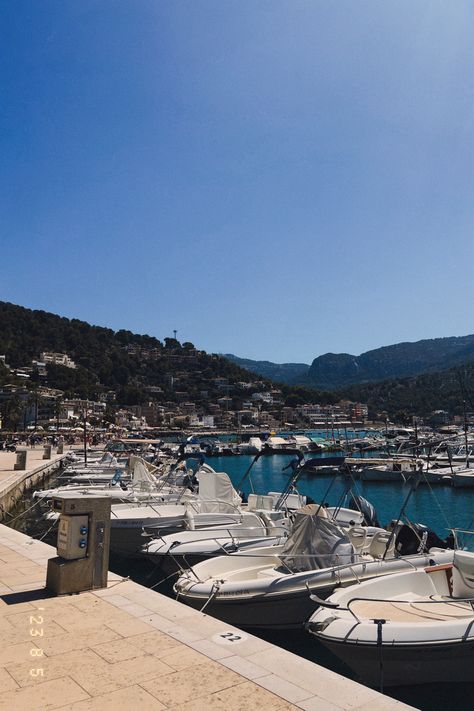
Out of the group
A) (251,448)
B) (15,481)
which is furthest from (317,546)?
(251,448)

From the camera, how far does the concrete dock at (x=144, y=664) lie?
4.57 meters

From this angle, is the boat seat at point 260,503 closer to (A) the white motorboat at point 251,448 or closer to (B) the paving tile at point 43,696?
(B) the paving tile at point 43,696

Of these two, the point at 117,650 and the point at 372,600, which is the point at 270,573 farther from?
the point at 117,650

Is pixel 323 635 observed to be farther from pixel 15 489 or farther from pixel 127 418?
pixel 127 418

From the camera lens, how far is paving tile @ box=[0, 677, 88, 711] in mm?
4488

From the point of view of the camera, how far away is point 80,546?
7797mm

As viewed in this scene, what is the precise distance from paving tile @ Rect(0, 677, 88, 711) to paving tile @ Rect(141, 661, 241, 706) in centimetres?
59

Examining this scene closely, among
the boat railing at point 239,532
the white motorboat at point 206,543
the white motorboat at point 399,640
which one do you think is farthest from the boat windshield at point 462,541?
the boat railing at point 239,532

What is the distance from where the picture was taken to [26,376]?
511 feet

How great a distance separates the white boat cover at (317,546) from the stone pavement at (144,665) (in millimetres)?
3834

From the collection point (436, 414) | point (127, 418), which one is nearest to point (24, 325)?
point (127, 418)

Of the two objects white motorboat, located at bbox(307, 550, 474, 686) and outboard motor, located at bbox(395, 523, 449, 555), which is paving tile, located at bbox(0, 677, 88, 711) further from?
outboard motor, located at bbox(395, 523, 449, 555)

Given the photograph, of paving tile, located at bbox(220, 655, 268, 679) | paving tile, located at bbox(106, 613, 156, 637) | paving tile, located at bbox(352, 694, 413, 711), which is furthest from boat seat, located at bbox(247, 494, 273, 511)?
paving tile, located at bbox(352, 694, 413, 711)

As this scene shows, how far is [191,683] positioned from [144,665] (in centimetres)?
63
